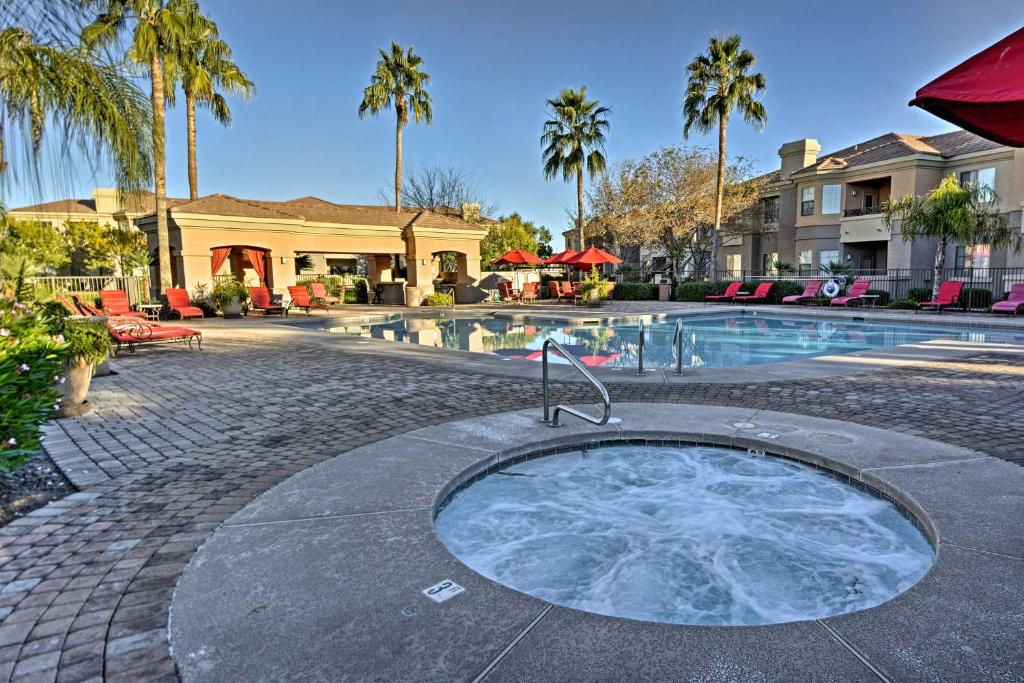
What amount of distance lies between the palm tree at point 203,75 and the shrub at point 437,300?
11154 millimetres

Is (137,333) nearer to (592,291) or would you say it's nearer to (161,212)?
(161,212)

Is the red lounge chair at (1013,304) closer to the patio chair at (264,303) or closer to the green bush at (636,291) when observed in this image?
the green bush at (636,291)

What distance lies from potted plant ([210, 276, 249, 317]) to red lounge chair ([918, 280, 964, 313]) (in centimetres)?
2394

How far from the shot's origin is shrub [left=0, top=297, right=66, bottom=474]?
3.58 m

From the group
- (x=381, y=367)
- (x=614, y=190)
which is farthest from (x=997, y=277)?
(x=381, y=367)

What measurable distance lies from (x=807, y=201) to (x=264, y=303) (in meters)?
29.8

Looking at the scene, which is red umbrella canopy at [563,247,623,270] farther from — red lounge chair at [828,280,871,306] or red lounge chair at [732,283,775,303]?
red lounge chair at [828,280,871,306]

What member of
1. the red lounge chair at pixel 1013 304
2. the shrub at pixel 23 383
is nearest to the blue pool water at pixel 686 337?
the red lounge chair at pixel 1013 304

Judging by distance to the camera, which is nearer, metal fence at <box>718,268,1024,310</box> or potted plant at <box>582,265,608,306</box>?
metal fence at <box>718,268,1024,310</box>

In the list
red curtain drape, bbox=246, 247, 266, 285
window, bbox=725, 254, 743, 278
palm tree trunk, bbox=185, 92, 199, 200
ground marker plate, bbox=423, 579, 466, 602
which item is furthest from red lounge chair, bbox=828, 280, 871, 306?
palm tree trunk, bbox=185, 92, 199, 200

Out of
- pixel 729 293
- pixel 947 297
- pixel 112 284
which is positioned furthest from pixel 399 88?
pixel 947 297

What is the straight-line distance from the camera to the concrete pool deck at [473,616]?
219 cm

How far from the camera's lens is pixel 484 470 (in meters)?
4.81

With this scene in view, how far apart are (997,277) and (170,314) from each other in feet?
100
